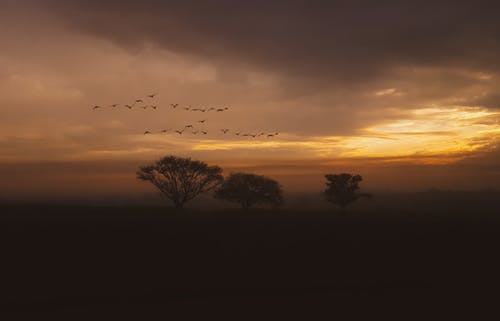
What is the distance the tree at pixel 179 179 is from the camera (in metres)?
74.2

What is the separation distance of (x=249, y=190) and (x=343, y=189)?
18.6 metres

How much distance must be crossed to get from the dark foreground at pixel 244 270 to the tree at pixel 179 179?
1242 inches

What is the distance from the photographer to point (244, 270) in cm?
2969

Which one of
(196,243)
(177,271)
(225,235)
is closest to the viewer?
(177,271)

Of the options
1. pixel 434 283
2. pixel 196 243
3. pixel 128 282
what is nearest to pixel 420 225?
pixel 434 283

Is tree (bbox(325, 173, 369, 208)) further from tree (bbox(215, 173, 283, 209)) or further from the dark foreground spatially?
the dark foreground

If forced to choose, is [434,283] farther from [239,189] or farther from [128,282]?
[239,189]

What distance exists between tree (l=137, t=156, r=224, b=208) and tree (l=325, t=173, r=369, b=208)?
2467cm

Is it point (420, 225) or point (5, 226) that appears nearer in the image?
point (5, 226)

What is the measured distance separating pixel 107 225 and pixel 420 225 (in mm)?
33255

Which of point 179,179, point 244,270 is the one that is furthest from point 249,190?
point 244,270

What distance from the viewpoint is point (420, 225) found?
45.2 m

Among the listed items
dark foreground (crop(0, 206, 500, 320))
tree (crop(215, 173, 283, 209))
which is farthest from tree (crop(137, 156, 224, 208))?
dark foreground (crop(0, 206, 500, 320))

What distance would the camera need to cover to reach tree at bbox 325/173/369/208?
8044 centimetres
